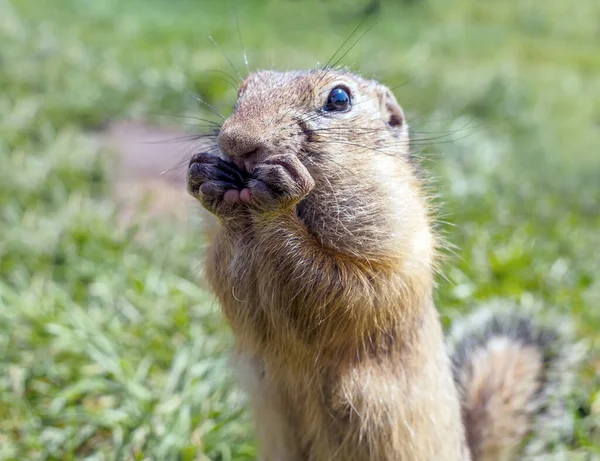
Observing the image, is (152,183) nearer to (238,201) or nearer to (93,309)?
(93,309)

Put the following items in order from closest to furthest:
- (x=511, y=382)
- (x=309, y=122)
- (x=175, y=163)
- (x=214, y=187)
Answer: (x=214, y=187), (x=309, y=122), (x=511, y=382), (x=175, y=163)

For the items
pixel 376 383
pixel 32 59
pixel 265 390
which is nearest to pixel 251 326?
pixel 265 390

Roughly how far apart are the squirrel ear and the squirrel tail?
131cm

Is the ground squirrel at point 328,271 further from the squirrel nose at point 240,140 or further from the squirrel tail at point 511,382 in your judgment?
the squirrel tail at point 511,382

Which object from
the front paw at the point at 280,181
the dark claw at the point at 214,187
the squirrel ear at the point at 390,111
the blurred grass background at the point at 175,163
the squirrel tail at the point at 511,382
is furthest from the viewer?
the blurred grass background at the point at 175,163

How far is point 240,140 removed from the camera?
231 cm

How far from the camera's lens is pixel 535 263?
522cm

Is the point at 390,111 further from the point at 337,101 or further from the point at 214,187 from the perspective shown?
the point at 214,187

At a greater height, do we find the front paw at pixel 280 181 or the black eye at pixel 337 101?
the black eye at pixel 337 101

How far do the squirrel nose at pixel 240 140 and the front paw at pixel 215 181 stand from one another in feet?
0.28

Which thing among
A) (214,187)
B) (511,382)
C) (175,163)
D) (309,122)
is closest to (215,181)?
(214,187)

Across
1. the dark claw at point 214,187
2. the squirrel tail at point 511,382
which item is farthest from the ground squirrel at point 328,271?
the squirrel tail at point 511,382

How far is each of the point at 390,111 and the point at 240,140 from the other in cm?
104

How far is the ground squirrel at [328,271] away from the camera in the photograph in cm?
244
